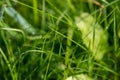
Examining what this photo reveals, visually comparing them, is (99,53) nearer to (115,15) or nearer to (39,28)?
(115,15)

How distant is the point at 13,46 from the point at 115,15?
1.26 feet

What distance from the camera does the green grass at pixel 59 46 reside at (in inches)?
39.3

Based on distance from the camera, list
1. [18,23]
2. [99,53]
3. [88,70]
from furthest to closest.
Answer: [18,23] → [99,53] → [88,70]

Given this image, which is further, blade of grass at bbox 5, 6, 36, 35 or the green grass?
blade of grass at bbox 5, 6, 36, 35

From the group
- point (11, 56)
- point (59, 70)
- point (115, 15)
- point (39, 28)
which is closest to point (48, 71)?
point (59, 70)

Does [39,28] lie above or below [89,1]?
below

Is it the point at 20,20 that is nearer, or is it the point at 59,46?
the point at 59,46

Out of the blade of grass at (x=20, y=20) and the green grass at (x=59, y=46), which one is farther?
the blade of grass at (x=20, y=20)

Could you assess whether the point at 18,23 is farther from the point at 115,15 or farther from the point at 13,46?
the point at 115,15

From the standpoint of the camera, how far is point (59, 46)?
1104 millimetres

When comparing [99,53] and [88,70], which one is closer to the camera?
[88,70]

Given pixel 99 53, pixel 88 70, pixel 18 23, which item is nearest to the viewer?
pixel 88 70

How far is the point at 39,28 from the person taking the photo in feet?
4.50

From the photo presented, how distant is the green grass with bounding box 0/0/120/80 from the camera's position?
100cm
